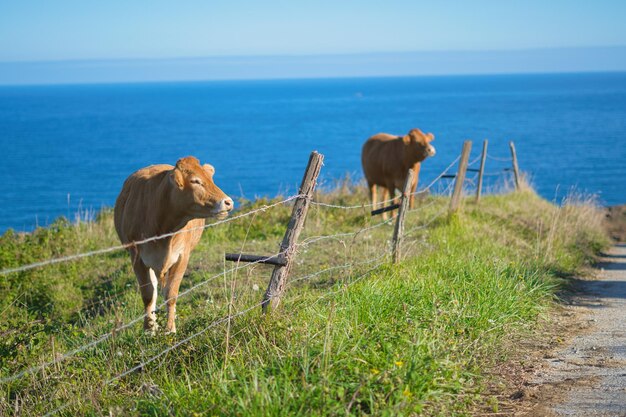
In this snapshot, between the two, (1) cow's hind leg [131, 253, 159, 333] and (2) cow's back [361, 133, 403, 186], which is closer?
(1) cow's hind leg [131, 253, 159, 333]

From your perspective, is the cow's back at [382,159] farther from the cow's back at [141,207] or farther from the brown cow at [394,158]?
the cow's back at [141,207]

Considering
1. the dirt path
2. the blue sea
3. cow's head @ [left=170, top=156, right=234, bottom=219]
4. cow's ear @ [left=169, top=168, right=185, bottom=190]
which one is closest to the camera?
the dirt path

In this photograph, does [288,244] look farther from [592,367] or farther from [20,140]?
[20,140]

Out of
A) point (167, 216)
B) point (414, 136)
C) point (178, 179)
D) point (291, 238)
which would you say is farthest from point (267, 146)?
point (291, 238)

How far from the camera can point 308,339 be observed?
19.1ft

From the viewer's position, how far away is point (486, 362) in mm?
6621

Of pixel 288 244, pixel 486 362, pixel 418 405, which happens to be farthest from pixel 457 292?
pixel 418 405

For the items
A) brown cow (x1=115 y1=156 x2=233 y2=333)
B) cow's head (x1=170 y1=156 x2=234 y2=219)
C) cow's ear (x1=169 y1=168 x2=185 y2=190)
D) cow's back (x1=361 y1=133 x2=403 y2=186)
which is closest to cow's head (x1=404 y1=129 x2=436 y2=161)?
cow's back (x1=361 y1=133 x2=403 y2=186)

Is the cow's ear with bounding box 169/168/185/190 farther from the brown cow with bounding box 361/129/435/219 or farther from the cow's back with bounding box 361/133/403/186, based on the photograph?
the cow's back with bounding box 361/133/403/186

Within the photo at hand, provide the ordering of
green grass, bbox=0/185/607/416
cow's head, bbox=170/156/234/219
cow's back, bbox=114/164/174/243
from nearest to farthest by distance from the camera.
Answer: green grass, bbox=0/185/607/416
cow's head, bbox=170/156/234/219
cow's back, bbox=114/164/174/243

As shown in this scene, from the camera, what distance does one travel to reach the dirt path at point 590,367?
5.80 metres

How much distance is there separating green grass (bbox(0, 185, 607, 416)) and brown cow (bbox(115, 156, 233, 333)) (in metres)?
0.43

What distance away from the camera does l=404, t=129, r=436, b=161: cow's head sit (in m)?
15.5

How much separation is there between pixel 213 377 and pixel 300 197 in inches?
71.5
